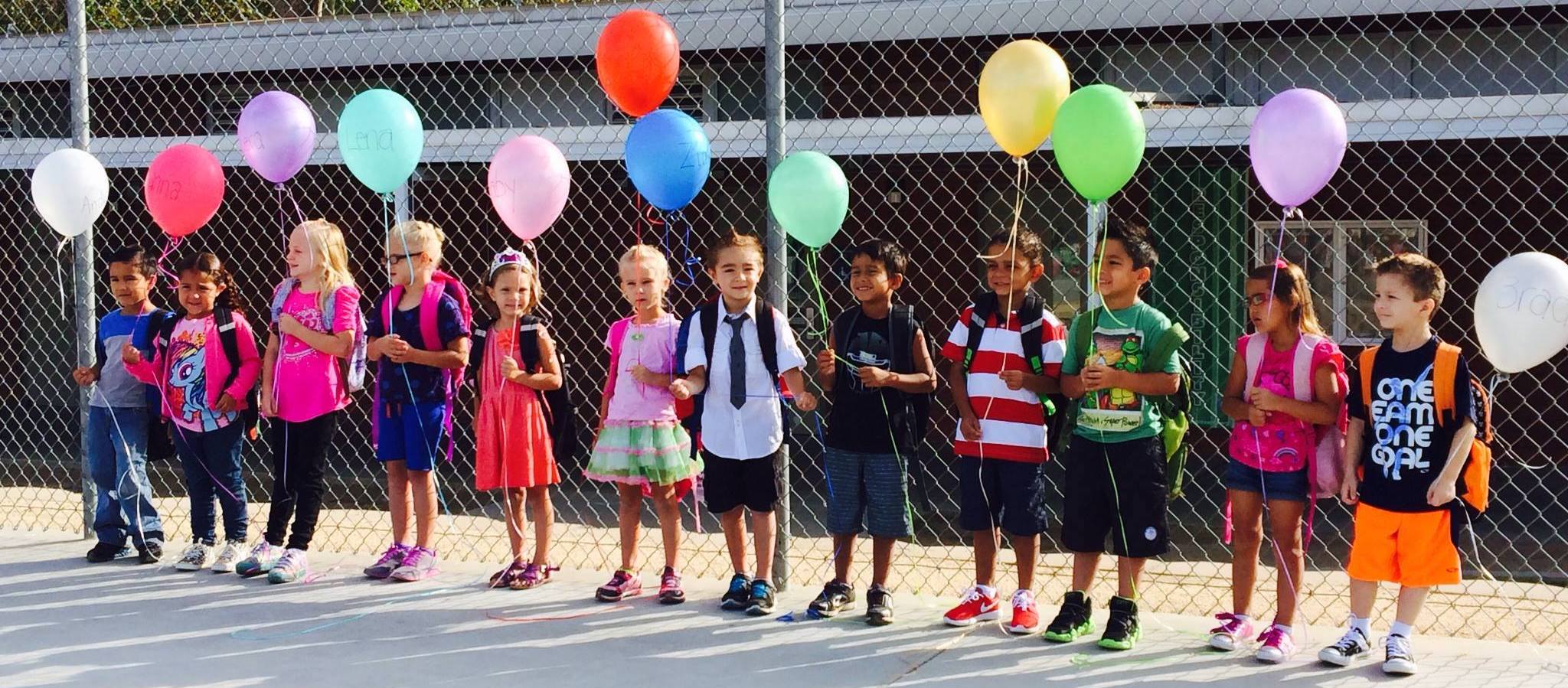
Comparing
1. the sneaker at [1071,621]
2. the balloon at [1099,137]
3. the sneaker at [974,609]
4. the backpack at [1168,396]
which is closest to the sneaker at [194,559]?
the sneaker at [974,609]

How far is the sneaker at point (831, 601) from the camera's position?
4.56m

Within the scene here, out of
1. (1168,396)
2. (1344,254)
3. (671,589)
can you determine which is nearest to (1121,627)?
(1168,396)

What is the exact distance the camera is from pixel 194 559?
5.36 metres

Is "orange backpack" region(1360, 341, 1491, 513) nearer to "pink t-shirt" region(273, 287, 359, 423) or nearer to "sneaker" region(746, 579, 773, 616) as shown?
"sneaker" region(746, 579, 773, 616)

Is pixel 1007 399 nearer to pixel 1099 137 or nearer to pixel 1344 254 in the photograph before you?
pixel 1099 137

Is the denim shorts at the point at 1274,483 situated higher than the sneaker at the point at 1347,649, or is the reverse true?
the denim shorts at the point at 1274,483

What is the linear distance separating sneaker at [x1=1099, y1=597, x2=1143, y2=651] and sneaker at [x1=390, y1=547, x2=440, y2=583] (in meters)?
2.38

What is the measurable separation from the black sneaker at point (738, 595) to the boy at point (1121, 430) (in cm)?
98

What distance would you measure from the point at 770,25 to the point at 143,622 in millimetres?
2733

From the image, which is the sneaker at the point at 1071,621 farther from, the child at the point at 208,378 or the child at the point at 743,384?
the child at the point at 208,378

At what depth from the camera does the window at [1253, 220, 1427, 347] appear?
10.1m

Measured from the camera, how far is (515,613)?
473 cm

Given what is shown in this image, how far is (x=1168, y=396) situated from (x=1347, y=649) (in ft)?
2.72

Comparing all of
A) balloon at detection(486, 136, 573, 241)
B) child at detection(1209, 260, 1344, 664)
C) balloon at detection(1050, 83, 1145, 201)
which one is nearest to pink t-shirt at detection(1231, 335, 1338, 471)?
child at detection(1209, 260, 1344, 664)
